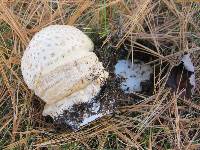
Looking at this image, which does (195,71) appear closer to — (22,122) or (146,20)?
(146,20)

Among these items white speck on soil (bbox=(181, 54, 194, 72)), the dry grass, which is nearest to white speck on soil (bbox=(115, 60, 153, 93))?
the dry grass

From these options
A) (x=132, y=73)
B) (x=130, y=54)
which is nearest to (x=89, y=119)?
(x=132, y=73)

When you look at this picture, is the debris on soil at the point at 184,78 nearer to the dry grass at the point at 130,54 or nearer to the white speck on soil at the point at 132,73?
Answer: the dry grass at the point at 130,54

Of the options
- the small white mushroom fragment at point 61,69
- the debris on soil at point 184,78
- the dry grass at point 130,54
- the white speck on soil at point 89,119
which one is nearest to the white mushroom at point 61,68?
the small white mushroom fragment at point 61,69

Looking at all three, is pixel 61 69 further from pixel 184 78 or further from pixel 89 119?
pixel 184 78

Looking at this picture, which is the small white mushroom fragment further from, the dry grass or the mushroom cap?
the dry grass

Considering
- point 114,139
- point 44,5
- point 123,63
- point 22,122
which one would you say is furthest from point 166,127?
point 44,5
